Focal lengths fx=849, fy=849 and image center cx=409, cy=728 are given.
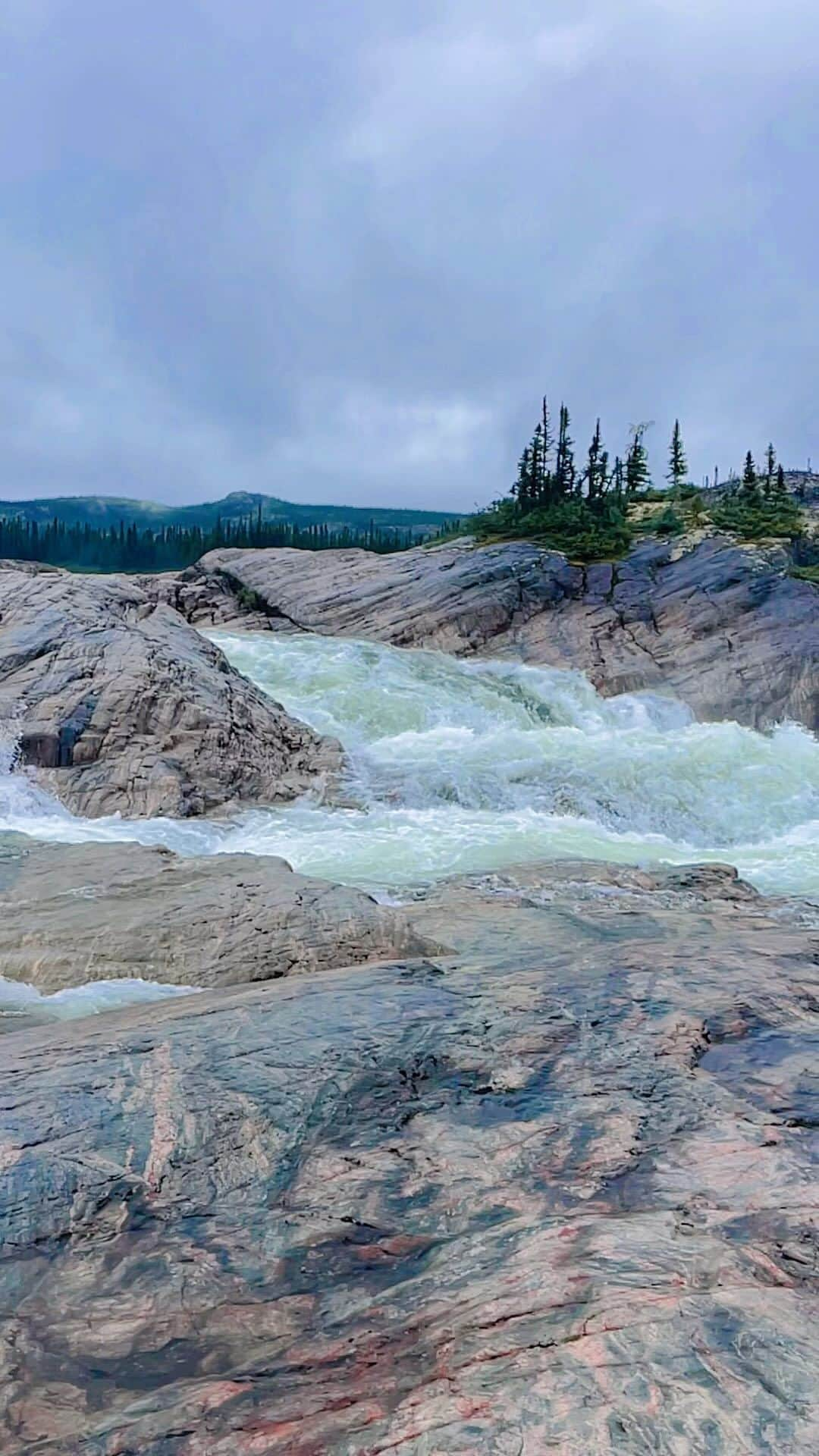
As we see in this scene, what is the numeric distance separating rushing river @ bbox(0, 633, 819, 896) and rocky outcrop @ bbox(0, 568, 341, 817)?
646 millimetres

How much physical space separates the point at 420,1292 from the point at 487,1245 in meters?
0.30

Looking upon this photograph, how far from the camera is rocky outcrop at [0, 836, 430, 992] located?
23.0ft

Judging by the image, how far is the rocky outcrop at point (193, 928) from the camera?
23.0 feet

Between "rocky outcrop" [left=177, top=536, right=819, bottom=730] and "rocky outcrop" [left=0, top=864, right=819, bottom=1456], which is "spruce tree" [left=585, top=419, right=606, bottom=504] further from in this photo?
"rocky outcrop" [left=0, top=864, right=819, bottom=1456]

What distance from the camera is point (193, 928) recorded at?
24.7 ft

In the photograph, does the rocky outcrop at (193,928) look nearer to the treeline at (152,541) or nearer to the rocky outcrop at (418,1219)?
the rocky outcrop at (418,1219)

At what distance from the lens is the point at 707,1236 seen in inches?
118

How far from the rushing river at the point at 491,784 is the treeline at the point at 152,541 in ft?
126

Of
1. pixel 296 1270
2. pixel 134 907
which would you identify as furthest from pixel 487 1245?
pixel 134 907

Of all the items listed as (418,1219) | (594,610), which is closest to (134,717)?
(418,1219)

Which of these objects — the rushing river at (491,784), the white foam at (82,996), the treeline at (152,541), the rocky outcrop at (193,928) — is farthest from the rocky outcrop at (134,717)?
the treeline at (152,541)

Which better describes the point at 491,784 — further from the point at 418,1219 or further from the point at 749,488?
the point at 749,488

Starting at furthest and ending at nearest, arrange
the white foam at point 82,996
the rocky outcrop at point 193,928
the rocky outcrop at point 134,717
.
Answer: the rocky outcrop at point 134,717 → the rocky outcrop at point 193,928 → the white foam at point 82,996

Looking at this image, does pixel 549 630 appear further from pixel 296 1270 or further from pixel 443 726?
pixel 296 1270
